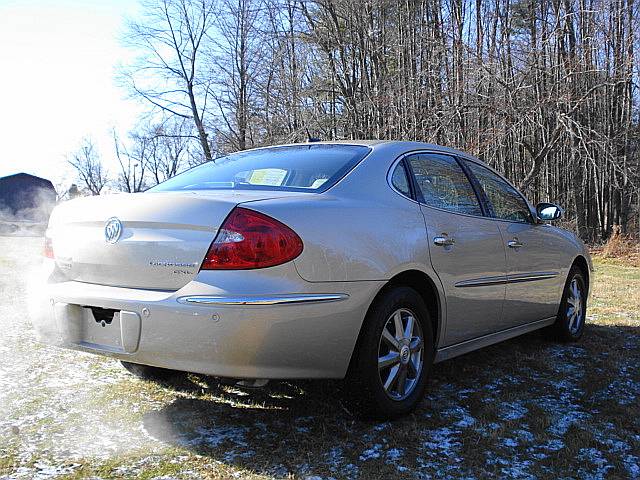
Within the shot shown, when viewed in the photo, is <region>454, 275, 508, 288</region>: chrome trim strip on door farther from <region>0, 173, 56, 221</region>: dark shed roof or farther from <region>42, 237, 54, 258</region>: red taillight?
<region>0, 173, 56, 221</region>: dark shed roof

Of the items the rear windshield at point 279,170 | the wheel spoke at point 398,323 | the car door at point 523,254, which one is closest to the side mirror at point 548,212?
the car door at point 523,254

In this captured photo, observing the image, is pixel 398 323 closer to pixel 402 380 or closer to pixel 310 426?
pixel 402 380

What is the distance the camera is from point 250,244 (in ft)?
8.00

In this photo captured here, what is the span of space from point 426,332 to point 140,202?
5.04 ft

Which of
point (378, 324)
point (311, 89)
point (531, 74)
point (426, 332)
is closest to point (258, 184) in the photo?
point (378, 324)

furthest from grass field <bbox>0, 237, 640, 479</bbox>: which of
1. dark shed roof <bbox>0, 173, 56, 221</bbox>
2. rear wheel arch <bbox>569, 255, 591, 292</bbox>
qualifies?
dark shed roof <bbox>0, 173, 56, 221</bbox>

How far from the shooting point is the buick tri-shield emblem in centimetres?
266

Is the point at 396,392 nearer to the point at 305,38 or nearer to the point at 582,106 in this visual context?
the point at 582,106

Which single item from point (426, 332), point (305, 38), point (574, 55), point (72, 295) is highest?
point (305, 38)

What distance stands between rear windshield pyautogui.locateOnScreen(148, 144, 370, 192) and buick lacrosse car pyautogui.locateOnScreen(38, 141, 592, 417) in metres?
0.01

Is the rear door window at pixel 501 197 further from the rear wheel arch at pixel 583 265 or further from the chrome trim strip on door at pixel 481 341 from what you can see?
the rear wheel arch at pixel 583 265

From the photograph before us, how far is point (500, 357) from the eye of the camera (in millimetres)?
4336

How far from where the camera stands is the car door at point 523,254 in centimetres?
396

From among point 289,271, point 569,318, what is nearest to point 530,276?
point 569,318
